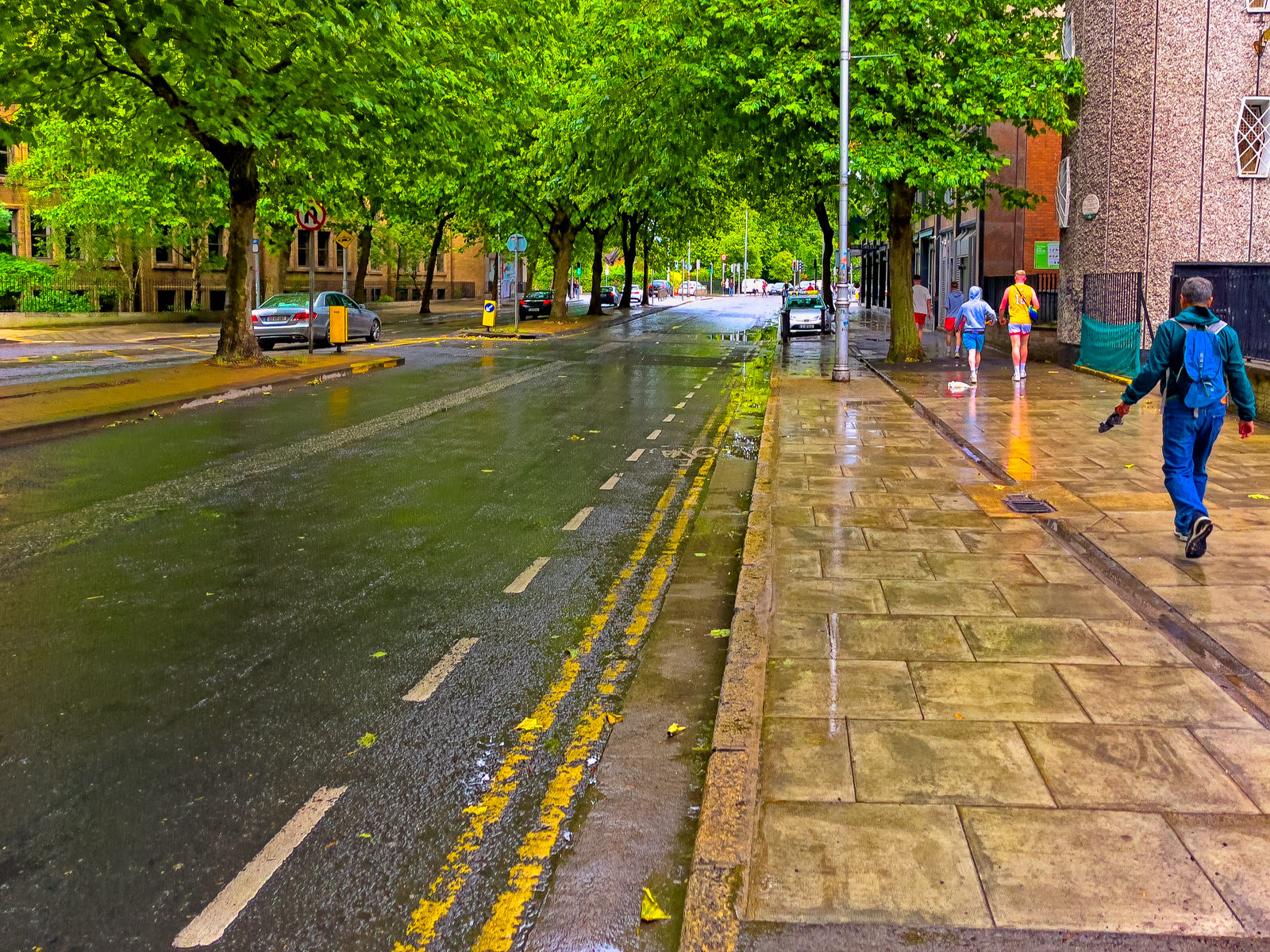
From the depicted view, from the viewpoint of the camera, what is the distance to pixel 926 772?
4188 millimetres

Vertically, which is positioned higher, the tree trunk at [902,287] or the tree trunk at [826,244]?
the tree trunk at [826,244]

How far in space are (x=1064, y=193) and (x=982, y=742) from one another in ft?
77.3

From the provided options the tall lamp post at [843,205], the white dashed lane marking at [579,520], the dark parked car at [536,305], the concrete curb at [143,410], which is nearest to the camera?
the white dashed lane marking at [579,520]

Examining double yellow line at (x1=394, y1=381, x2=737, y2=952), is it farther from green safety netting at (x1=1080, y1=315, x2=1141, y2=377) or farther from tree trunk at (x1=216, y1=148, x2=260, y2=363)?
tree trunk at (x1=216, y1=148, x2=260, y2=363)

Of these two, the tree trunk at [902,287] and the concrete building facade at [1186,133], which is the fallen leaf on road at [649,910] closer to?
the concrete building facade at [1186,133]

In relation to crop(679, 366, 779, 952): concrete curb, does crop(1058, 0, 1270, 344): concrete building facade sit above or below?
above

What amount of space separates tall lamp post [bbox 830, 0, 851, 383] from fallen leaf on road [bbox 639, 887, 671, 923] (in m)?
17.8

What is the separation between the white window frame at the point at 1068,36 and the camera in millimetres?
24266

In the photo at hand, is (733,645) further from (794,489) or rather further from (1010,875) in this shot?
(794,489)

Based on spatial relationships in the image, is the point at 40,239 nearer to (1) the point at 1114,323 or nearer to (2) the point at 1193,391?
(1) the point at 1114,323

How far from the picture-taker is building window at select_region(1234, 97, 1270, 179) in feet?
68.7

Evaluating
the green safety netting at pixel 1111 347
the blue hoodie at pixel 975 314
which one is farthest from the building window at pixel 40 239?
the green safety netting at pixel 1111 347

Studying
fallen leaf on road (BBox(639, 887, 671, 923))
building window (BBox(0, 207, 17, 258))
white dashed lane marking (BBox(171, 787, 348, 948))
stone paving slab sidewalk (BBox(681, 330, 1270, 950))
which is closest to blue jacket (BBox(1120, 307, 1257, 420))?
stone paving slab sidewalk (BBox(681, 330, 1270, 950))

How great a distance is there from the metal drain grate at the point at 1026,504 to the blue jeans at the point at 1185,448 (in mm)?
1410
